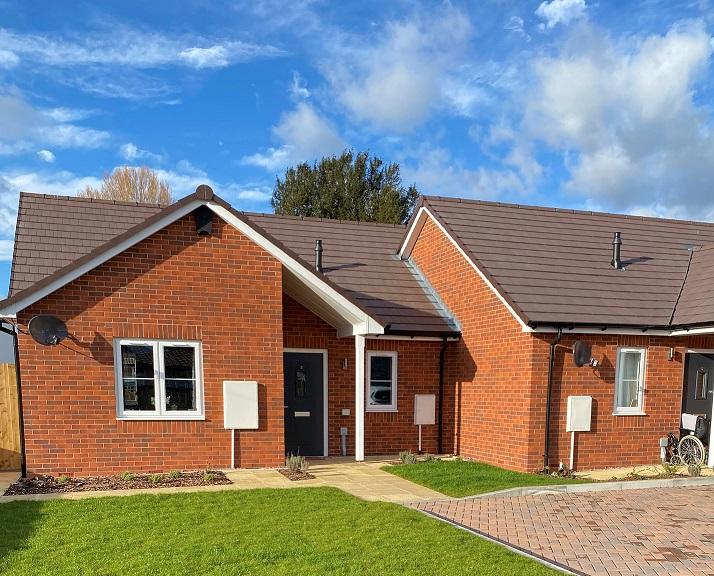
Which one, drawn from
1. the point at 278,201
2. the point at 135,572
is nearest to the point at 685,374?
the point at 135,572

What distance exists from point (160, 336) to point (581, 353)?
7526 mm

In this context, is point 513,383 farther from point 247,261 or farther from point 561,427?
point 247,261

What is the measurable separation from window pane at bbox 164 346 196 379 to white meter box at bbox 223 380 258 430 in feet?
2.17

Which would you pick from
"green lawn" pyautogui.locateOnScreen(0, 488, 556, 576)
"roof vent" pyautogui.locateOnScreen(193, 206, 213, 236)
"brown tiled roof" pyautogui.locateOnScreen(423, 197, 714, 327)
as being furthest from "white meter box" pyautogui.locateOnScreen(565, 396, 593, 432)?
"roof vent" pyautogui.locateOnScreen(193, 206, 213, 236)

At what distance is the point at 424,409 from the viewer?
1212 centimetres

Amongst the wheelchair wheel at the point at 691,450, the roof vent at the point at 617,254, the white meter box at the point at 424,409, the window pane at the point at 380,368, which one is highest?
the roof vent at the point at 617,254

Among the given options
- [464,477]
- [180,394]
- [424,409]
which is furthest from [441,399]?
[180,394]

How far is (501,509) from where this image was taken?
305 inches

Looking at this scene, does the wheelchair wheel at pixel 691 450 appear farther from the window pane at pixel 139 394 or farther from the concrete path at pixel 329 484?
the window pane at pixel 139 394

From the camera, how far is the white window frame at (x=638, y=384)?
1088 centimetres

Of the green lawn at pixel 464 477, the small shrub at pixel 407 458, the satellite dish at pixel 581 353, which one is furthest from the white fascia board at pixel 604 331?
the small shrub at pixel 407 458

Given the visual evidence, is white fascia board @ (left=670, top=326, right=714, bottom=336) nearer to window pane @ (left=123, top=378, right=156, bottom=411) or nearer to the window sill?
the window sill

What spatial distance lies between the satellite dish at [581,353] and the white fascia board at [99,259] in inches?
284

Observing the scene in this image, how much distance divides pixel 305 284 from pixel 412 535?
5.01 metres
